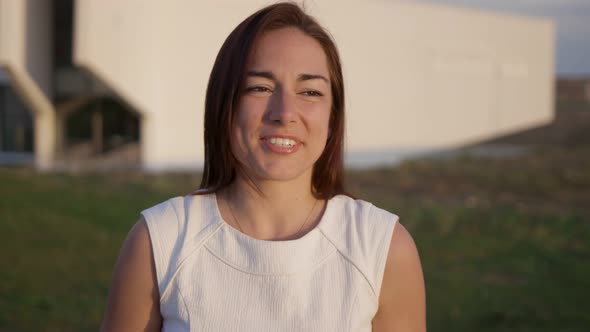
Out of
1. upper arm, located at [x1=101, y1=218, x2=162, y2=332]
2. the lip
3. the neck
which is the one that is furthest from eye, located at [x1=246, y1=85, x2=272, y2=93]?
upper arm, located at [x1=101, y1=218, x2=162, y2=332]

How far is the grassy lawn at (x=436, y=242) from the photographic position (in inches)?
273

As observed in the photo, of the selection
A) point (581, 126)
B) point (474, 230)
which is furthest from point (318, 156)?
Answer: point (581, 126)

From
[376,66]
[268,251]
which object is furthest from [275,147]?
[376,66]

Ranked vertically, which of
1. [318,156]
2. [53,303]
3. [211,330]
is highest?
[318,156]

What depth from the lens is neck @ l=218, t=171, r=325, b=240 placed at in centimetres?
186

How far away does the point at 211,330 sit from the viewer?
5.68 ft

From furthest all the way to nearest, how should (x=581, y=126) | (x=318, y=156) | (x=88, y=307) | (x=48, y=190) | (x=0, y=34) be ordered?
(x=581, y=126)
(x=0, y=34)
(x=48, y=190)
(x=88, y=307)
(x=318, y=156)

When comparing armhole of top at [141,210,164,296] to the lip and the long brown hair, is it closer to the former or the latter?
the long brown hair

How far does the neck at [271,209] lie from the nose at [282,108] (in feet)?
0.58

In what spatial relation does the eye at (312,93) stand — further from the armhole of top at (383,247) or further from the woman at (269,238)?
the armhole of top at (383,247)

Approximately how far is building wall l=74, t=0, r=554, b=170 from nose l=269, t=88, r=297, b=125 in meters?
13.2

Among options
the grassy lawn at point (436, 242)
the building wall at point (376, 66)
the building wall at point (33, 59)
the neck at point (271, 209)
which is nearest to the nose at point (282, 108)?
the neck at point (271, 209)

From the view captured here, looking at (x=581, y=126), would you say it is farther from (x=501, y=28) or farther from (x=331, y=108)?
(x=331, y=108)

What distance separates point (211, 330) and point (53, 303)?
19.0 feet
